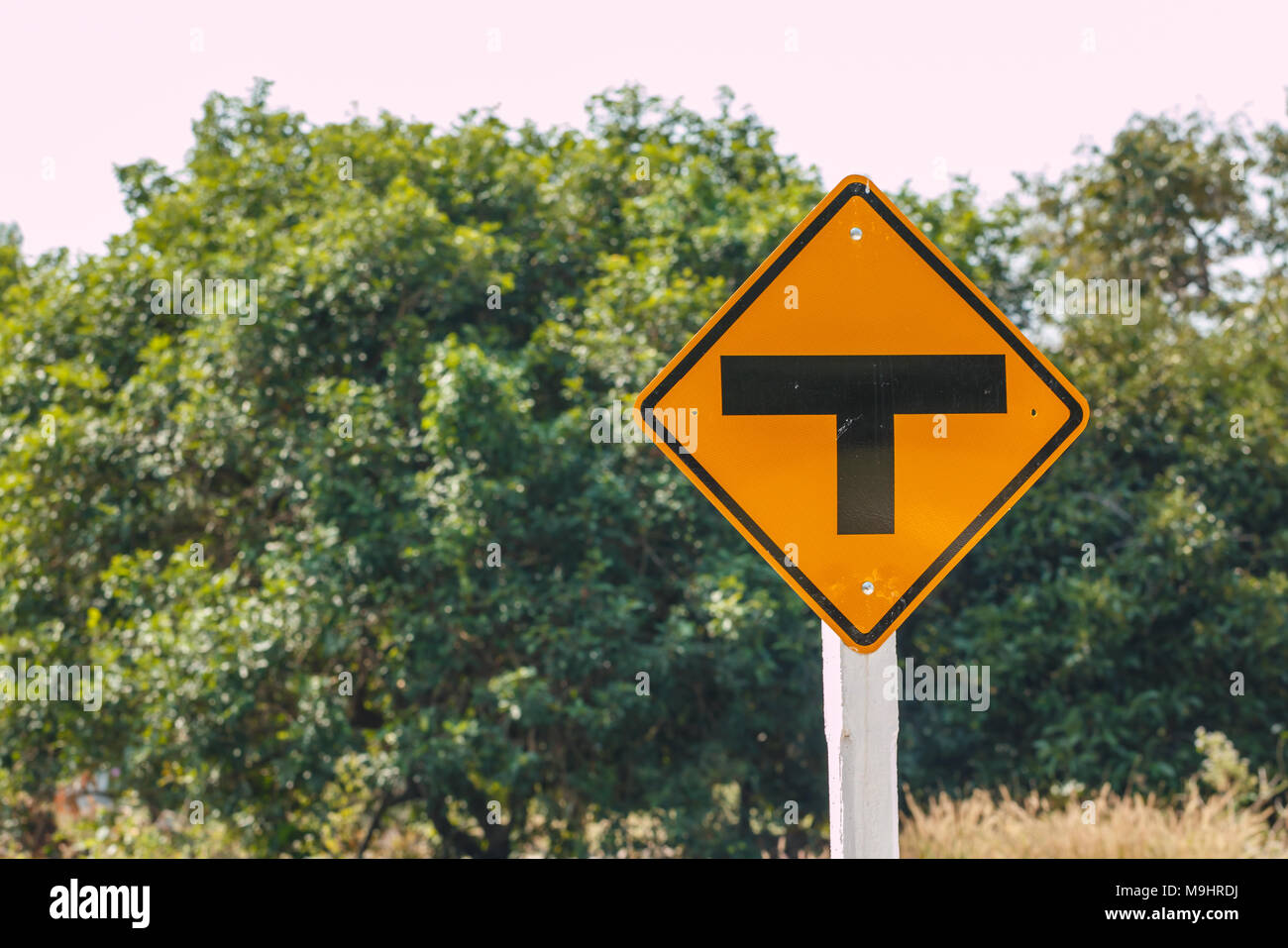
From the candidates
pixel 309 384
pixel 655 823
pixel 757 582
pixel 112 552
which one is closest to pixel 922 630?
pixel 757 582

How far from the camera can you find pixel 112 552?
8.45 metres

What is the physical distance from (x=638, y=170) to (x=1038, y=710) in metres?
5.30

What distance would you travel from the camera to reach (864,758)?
92.9 inches

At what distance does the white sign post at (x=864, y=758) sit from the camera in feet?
7.73
